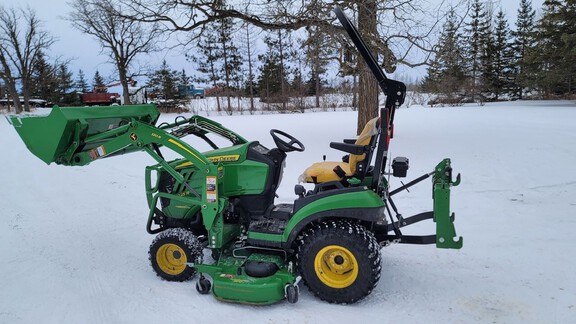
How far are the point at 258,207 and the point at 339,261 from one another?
957 millimetres

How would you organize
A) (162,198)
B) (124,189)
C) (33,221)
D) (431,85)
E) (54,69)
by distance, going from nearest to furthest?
(162,198) < (33,221) < (124,189) < (431,85) < (54,69)

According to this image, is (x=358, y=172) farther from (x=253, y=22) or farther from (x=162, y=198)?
(x=253, y=22)

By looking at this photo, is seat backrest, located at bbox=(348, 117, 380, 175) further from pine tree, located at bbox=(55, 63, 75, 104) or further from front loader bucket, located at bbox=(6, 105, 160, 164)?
pine tree, located at bbox=(55, 63, 75, 104)

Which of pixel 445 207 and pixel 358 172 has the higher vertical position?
pixel 358 172

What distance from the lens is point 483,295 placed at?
10.7ft

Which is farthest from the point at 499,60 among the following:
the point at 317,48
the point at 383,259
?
the point at 383,259

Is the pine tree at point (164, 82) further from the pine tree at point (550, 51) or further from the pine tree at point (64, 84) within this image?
the pine tree at point (550, 51)

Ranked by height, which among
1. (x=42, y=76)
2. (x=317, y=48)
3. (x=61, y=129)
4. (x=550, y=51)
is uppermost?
(x=42, y=76)

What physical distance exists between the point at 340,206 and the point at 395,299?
0.88m

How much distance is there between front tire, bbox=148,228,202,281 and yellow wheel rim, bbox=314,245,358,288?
3.65 ft

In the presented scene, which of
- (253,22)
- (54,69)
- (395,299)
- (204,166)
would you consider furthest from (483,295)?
(54,69)

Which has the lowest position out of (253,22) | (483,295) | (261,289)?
(483,295)

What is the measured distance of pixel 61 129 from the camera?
3359 mm

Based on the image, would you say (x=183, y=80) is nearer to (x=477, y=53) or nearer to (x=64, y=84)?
(x=64, y=84)
